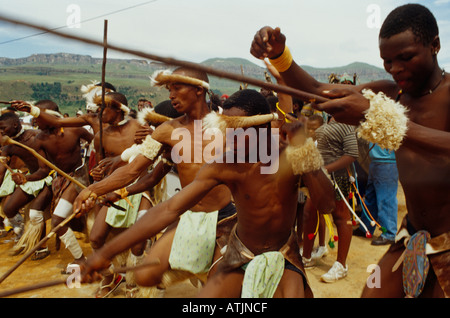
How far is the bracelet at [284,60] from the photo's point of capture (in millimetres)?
2264

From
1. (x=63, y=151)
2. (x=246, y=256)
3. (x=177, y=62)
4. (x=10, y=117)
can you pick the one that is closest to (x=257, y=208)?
(x=246, y=256)

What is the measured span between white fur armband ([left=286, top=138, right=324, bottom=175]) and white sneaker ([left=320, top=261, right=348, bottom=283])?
2842mm

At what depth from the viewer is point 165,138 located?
3.53 m

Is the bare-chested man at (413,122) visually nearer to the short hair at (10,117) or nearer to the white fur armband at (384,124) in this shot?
the white fur armband at (384,124)

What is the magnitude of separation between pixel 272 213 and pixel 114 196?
174 cm

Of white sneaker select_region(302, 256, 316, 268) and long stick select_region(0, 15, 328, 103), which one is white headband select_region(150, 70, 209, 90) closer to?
long stick select_region(0, 15, 328, 103)

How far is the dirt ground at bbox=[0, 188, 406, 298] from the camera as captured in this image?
4.47 meters

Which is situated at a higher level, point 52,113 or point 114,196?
point 52,113

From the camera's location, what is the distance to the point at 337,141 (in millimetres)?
4629

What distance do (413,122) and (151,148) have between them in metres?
2.40

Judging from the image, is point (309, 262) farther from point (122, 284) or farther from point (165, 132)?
point (165, 132)

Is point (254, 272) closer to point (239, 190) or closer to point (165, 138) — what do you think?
point (239, 190)

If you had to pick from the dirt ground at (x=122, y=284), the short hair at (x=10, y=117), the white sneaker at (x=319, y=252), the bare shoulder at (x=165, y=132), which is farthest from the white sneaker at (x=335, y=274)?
the short hair at (x=10, y=117)
